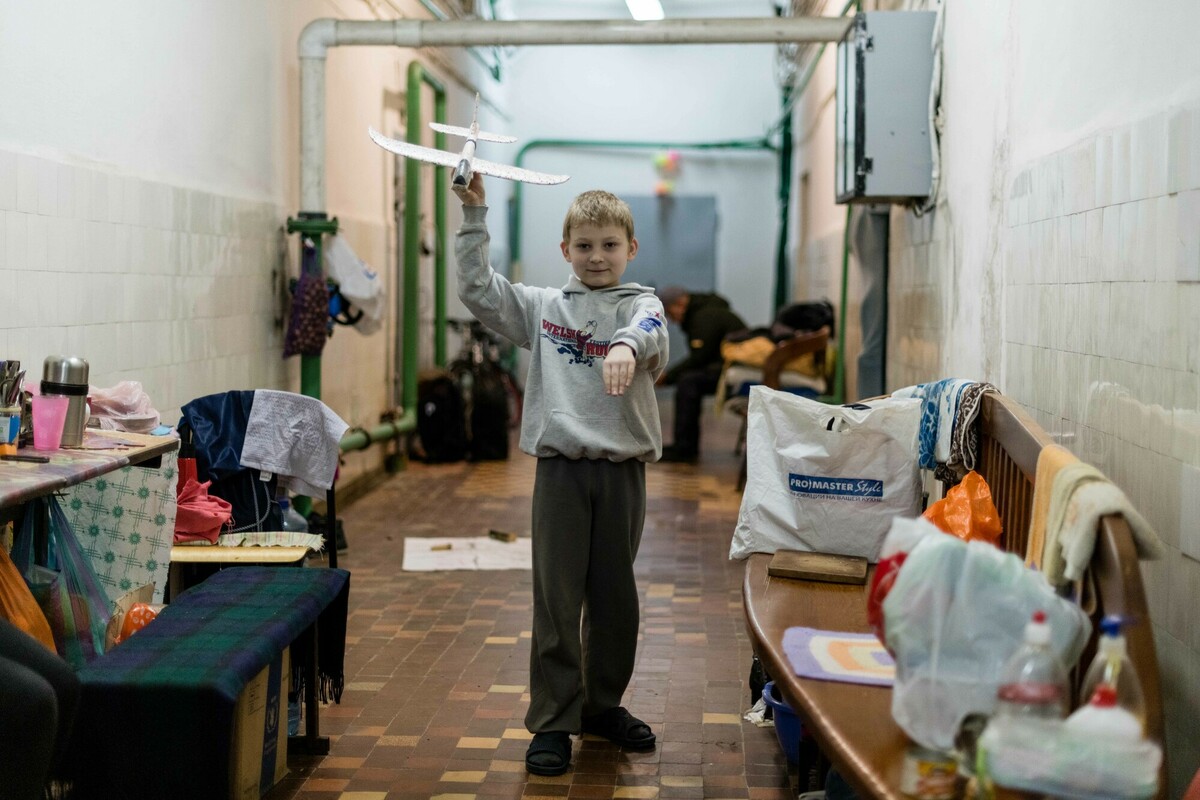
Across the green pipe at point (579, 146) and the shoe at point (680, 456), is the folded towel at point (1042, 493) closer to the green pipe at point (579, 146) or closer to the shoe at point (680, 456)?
the shoe at point (680, 456)

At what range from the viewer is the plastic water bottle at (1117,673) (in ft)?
5.45

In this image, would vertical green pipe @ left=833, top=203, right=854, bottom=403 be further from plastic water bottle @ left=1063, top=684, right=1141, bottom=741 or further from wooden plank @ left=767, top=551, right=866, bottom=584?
plastic water bottle @ left=1063, top=684, right=1141, bottom=741

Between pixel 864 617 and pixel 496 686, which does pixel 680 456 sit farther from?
pixel 864 617

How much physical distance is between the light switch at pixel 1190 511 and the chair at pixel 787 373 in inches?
203

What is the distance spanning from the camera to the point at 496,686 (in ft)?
13.1

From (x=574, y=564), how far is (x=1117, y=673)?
5.70ft

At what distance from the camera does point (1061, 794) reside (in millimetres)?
1610

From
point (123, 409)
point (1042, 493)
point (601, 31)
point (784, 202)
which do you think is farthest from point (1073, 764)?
point (784, 202)

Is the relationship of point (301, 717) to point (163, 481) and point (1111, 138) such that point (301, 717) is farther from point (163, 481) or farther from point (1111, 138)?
point (1111, 138)

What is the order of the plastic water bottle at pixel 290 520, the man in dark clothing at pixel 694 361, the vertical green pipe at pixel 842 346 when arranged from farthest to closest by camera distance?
the man in dark clothing at pixel 694 361, the vertical green pipe at pixel 842 346, the plastic water bottle at pixel 290 520

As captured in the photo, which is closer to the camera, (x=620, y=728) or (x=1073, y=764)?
(x=1073, y=764)

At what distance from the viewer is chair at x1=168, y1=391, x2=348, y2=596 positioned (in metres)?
4.02

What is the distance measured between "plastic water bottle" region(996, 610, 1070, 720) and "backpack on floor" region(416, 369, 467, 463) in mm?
7433

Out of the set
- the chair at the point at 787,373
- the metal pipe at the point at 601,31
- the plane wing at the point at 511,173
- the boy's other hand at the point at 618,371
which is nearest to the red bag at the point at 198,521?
the plane wing at the point at 511,173
